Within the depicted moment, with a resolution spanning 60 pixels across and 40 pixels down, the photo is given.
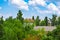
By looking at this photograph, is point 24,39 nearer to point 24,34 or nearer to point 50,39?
point 24,34

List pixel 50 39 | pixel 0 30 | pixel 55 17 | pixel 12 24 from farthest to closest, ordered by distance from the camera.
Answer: pixel 55 17 → pixel 12 24 → pixel 0 30 → pixel 50 39

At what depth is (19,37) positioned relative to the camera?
5375cm

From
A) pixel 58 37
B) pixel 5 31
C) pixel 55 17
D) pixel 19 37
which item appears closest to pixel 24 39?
pixel 19 37

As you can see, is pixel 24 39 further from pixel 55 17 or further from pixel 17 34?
pixel 55 17

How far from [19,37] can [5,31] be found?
3.87 m

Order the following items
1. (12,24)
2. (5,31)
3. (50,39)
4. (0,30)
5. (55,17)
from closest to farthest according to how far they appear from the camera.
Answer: (50,39)
(0,30)
(5,31)
(12,24)
(55,17)

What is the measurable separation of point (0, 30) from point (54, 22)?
59.0 meters

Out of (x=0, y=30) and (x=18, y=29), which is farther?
(x=18, y=29)

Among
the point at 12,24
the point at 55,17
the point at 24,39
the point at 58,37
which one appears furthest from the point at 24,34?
the point at 55,17

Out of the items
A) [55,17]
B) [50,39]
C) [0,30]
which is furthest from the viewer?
[55,17]

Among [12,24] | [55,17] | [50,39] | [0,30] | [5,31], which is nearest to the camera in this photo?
[50,39]

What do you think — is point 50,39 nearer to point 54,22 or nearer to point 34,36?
point 34,36

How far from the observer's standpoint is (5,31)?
169ft

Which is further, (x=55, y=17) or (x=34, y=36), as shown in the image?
(x=55, y=17)
